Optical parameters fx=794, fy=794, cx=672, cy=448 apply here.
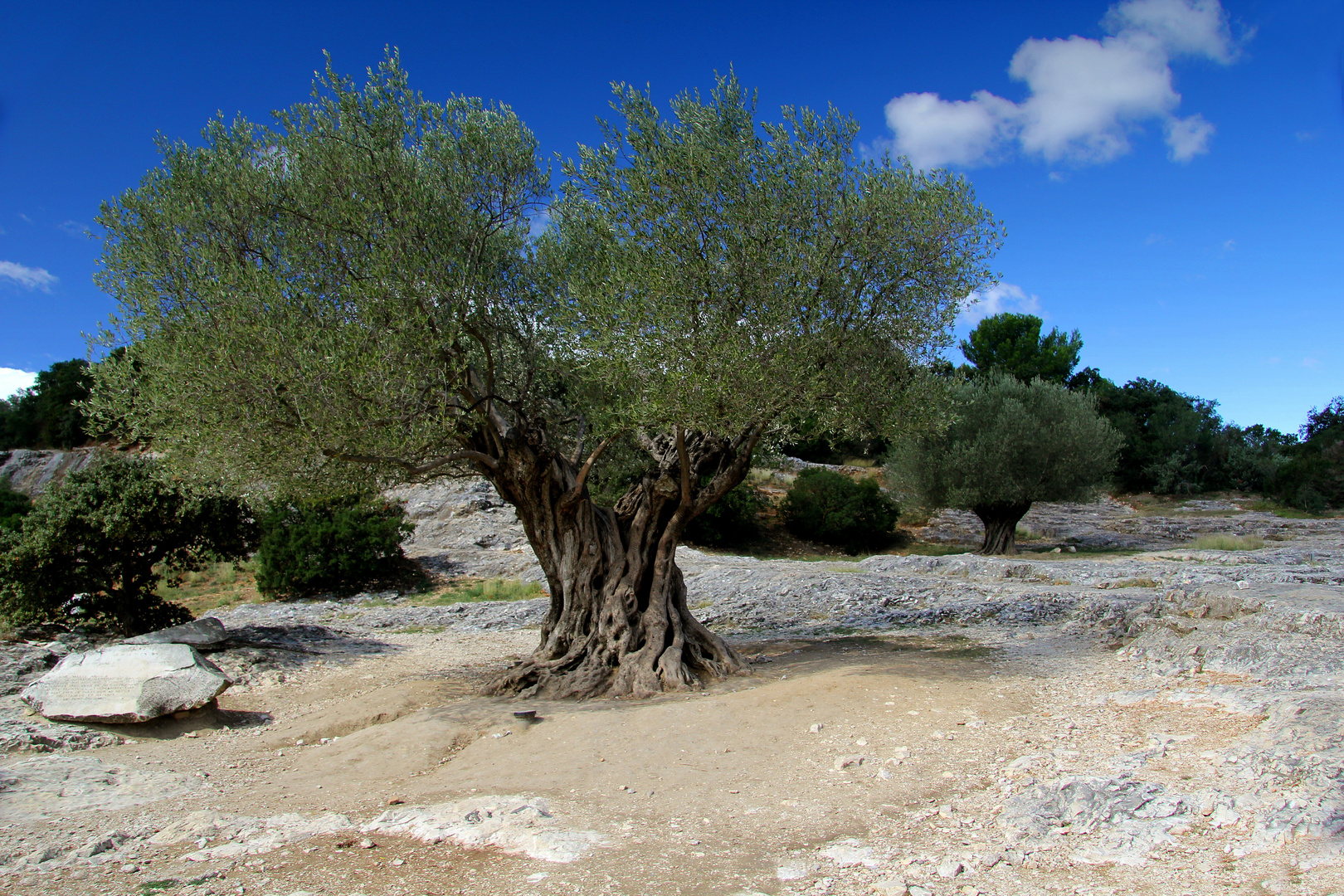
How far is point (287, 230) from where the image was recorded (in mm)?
10305

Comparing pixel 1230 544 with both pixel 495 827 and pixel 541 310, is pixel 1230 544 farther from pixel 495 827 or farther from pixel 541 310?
pixel 495 827

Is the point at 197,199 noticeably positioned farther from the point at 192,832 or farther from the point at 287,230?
the point at 192,832

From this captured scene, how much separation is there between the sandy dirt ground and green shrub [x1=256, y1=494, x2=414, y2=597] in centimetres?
1124

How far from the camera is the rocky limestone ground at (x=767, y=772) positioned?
490 cm

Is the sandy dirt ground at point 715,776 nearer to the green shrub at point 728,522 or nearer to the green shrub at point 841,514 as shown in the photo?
the green shrub at point 728,522

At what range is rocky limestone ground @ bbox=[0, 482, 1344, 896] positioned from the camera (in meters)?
4.90

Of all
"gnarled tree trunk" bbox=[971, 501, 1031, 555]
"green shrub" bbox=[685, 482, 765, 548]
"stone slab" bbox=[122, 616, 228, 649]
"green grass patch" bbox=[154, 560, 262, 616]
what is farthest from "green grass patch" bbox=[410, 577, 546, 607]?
"gnarled tree trunk" bbox=[971, 501, 1031, 555]

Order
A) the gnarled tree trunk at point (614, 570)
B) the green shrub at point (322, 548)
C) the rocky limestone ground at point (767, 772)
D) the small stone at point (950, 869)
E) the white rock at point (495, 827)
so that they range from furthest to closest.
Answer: the green shrub at point (322, 548) < the gnarled tree trunk at point (614, 570) < the white rock at point (495, 827) < the rocky limestone ground at point (767, 772) < the small stone at point (950, 869)

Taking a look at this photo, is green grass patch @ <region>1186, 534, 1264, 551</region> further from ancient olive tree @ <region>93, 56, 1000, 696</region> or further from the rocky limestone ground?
ancient olive tree @ <region>93, 56, 1000, 696</region>

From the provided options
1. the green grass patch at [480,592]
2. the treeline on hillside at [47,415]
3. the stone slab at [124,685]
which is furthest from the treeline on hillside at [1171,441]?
the treeline on hillside at [47,415]

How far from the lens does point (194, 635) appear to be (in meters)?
12.3

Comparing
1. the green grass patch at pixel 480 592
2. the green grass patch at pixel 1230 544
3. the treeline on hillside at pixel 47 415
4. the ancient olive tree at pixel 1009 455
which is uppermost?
the treeline on hillside at pixel 47 415

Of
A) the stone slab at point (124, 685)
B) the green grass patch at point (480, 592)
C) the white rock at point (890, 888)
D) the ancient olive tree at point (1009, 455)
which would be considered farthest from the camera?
the ancient olive tree at point (1009, 455)

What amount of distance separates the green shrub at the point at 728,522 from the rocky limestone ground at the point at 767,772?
701 inches
